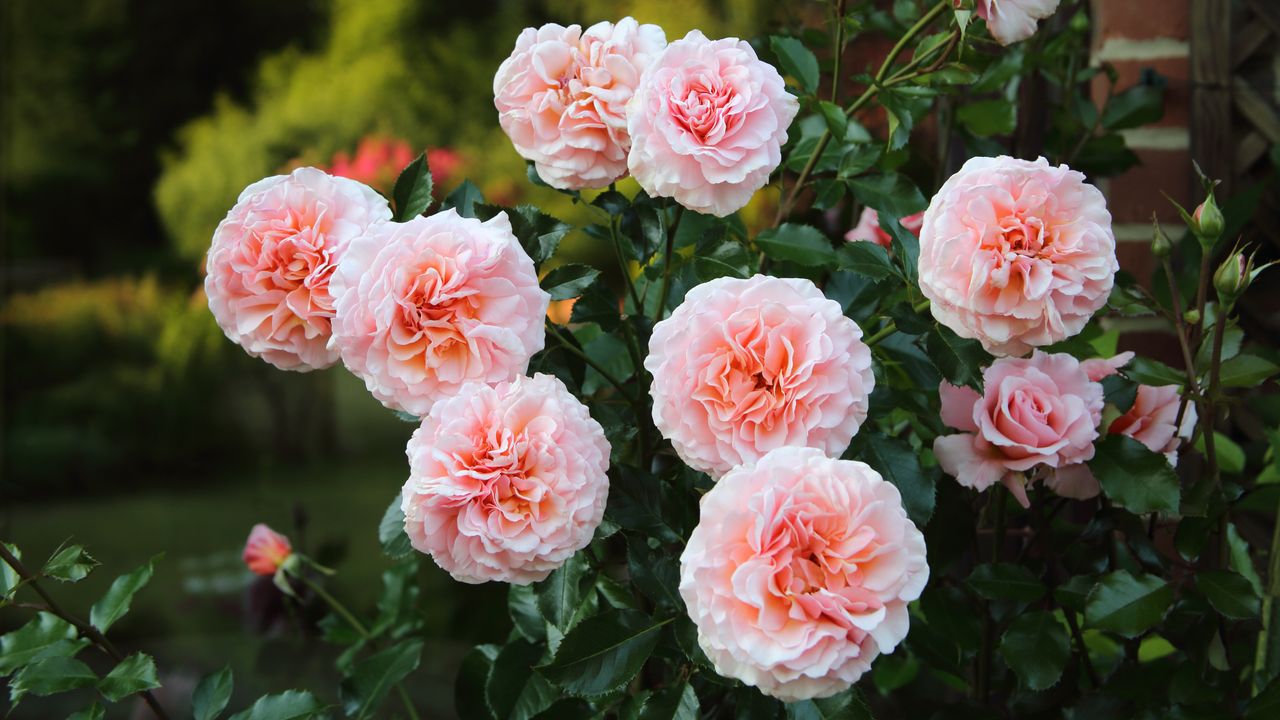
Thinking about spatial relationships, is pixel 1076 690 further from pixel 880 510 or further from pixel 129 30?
pixel 129 30

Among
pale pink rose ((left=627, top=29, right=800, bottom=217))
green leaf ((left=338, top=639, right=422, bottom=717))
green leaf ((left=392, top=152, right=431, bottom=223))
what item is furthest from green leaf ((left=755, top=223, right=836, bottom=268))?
green leaf ((left=338, top=639, right=422, bottom=717))

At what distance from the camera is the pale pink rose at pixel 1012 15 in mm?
581

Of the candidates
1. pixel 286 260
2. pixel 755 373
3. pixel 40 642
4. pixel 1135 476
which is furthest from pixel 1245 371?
pixel 40 642

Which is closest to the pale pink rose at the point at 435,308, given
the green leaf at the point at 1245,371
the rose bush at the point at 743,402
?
the rose bush at the point at 743,402

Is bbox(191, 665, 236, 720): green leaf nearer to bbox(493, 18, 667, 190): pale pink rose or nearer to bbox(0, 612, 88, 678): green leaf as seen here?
bbox(0, 612, 88, 678): green leaf

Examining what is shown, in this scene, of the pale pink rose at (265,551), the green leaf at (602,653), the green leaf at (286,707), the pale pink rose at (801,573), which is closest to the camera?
the pale pink rose at (801,573)

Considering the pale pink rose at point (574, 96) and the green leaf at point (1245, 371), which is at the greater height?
the pale pink rose at point (574, 96)

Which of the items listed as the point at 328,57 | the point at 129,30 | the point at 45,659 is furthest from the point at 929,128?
the point at 129,30

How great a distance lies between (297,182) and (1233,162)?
0.92 metres

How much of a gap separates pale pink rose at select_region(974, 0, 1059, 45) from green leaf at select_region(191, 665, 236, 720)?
1.96 feet

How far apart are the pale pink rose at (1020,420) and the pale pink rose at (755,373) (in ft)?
0.45

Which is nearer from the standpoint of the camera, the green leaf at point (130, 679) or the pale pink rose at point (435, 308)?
the pale pink rose at point (435, 308)

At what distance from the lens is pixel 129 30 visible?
371 cm

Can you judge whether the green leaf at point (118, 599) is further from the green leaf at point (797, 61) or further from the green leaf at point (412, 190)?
the green leaf at point (797, 61)
